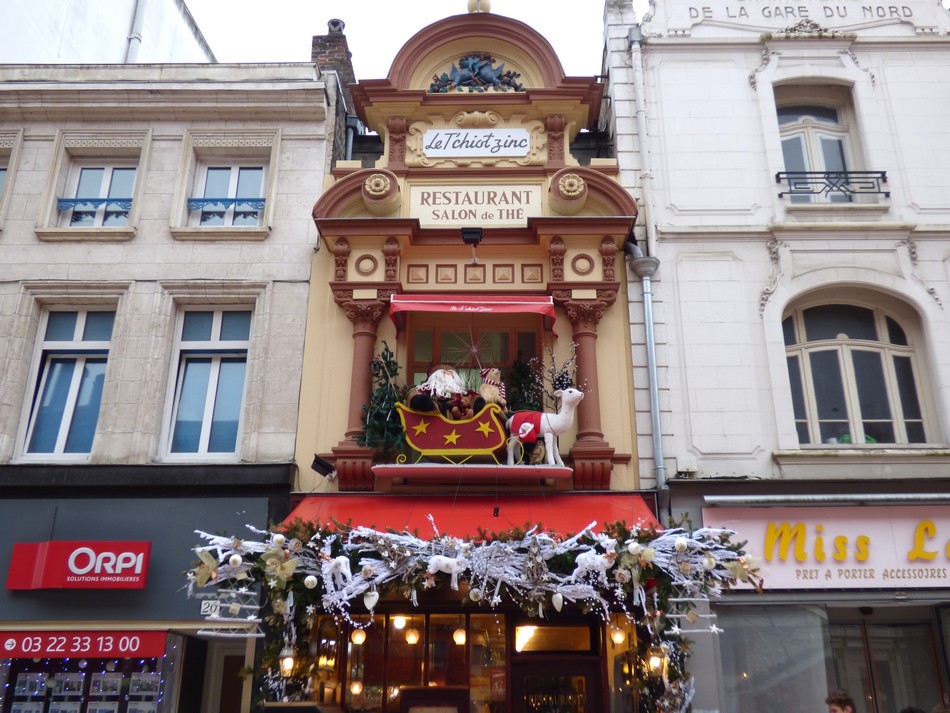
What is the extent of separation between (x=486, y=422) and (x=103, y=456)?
5.03 metres

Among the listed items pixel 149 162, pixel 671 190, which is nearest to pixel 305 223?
pixel 149 162

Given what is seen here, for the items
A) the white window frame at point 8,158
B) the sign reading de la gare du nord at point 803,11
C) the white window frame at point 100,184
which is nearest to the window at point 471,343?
the white window frame at point 100,184

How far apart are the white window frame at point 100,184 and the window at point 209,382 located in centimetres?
207

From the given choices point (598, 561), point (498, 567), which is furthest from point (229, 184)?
point (598, 561)

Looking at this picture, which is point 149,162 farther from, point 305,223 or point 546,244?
point 546,244

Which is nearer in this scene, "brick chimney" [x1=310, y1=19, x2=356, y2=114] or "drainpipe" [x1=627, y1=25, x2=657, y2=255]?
"drainpipe" [x1=627, y1=25, x2=657, y2=255]

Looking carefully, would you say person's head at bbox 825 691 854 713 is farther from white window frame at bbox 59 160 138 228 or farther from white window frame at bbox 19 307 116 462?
white window frame at bbox 59 160 138 228

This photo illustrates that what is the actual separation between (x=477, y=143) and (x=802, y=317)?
5.33 metres

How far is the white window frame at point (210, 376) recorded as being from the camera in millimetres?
10617

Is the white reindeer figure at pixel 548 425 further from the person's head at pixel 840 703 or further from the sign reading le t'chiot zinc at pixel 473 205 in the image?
the person's head at pixel 840 703

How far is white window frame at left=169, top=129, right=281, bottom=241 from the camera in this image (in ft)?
37.5

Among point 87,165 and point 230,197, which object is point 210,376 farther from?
point 87,165

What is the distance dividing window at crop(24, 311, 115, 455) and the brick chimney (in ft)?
18.2

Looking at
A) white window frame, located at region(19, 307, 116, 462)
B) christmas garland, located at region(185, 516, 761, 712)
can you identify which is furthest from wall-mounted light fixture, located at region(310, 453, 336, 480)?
white window frame, located at region(19, 307, 116, 462)
